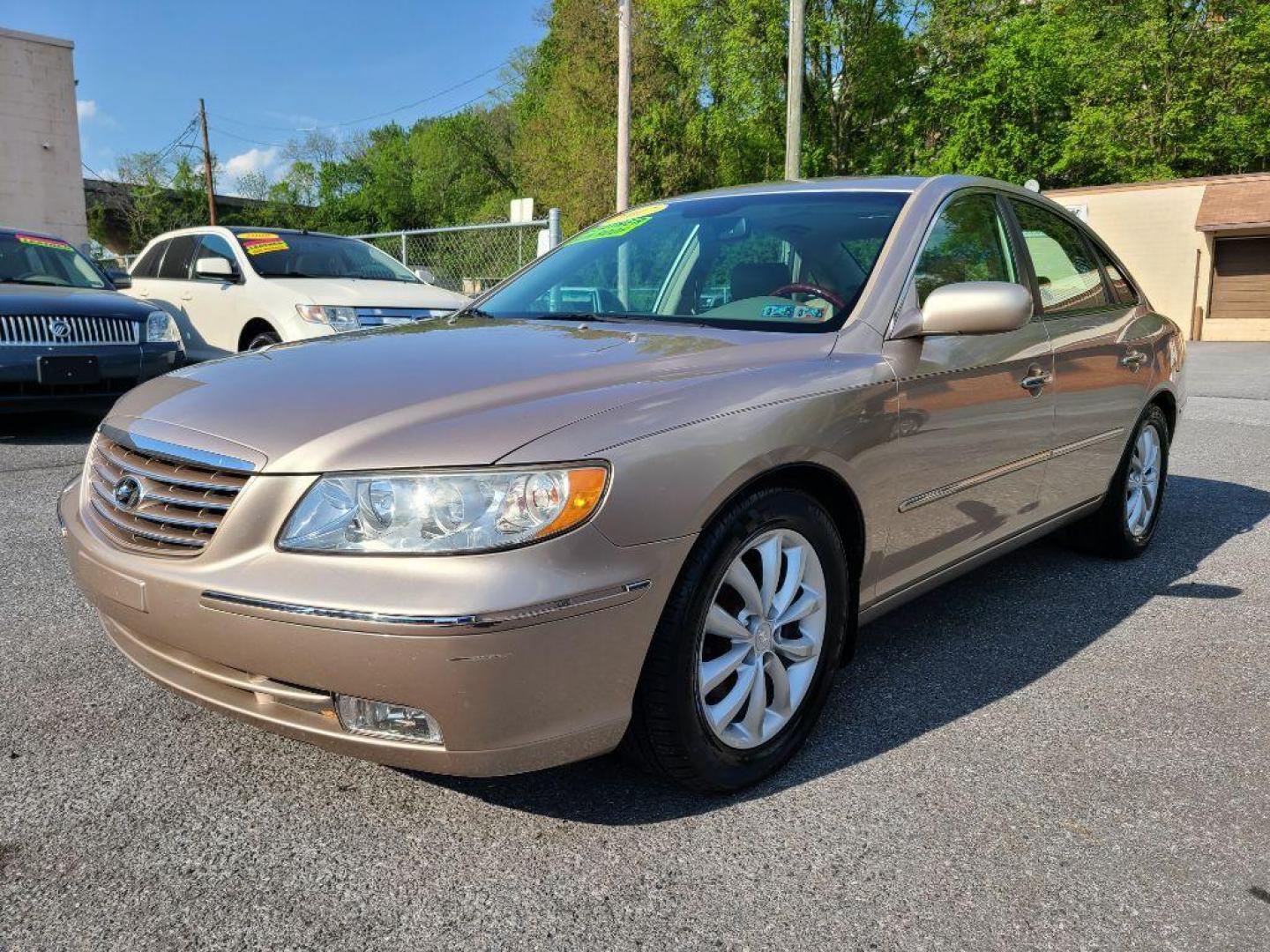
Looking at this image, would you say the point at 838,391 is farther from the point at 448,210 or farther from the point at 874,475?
the point at 448,210

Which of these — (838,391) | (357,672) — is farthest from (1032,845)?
(357,672)

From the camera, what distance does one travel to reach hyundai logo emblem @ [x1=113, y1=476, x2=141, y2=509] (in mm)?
2203

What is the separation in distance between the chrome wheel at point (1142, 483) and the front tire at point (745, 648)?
2.33 meters

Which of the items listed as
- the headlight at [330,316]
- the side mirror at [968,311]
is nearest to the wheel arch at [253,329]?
the headlight at [330,316]

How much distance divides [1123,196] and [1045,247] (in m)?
26.4

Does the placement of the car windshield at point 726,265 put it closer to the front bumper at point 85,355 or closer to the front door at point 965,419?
the front door at point 965,419

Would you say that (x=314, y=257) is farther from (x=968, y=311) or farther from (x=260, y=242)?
(x=968, y=311)

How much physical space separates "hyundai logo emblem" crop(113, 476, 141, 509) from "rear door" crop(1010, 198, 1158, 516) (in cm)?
287

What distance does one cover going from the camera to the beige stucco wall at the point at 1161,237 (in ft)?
83.9

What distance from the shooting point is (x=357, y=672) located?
1.88 metres

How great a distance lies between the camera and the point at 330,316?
24.2 ft

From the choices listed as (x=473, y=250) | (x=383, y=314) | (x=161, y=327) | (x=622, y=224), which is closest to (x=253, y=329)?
(x=161, y=327)

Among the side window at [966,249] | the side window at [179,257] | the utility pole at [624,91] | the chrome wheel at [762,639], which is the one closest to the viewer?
the chrome wheel at [762,639]

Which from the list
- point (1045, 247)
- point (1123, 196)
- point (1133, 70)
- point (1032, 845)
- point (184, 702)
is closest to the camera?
point (1032, 845)
